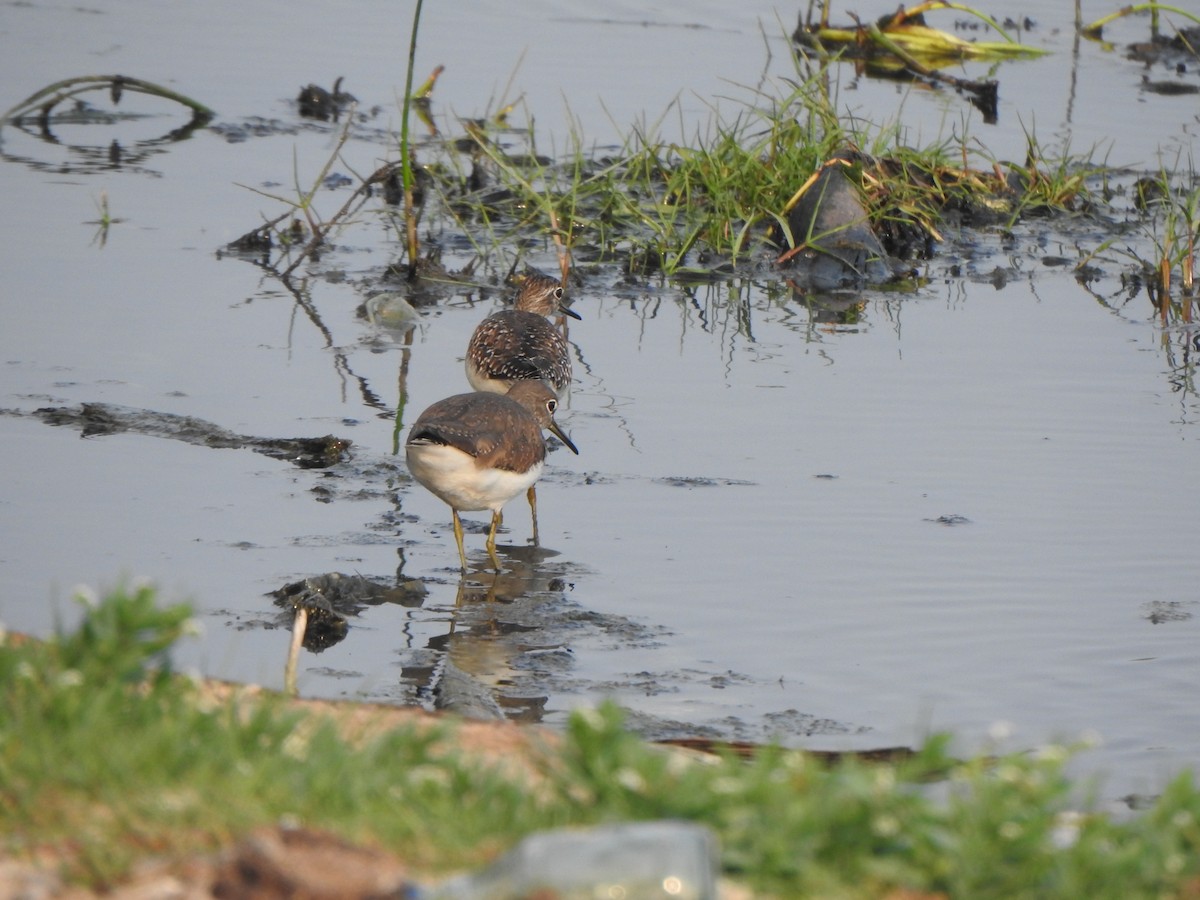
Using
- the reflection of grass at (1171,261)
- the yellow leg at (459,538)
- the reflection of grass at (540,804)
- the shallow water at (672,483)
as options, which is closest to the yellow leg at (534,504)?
the shallow water at (672,483)

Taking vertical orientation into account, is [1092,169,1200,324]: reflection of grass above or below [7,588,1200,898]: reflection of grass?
above

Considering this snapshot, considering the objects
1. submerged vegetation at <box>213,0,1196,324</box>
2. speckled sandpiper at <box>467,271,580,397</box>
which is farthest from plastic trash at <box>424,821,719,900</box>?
submerged vegetation at <box>213,0,1196,324</box>

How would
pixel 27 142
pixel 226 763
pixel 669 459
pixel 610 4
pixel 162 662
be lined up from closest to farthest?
pixel 226 763 → pixel 162 662 → pixel 669 459 → pixel 27 142 → pixel 610 4

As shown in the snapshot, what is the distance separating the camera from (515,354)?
927 centimetres

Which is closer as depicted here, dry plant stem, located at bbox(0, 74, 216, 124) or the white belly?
the white belly

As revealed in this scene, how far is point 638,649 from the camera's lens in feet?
22.6

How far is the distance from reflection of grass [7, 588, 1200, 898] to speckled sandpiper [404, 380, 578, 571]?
3470mm

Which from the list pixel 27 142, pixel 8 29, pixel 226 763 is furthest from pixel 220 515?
pixel 8 29

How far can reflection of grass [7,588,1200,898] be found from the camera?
355 centimetres

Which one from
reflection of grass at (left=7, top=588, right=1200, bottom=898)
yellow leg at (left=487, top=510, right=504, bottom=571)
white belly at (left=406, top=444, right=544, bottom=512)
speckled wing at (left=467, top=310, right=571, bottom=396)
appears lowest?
yellow leg at (left=487, top=510, right=504, bottom=571)

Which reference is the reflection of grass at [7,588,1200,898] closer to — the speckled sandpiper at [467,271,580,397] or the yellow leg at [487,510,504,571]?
the yellow leg at [487,510,504,571]

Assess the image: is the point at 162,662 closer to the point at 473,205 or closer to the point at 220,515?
the point at 220,515

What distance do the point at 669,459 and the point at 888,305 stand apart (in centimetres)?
349

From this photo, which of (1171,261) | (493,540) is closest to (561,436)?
(493,540)
